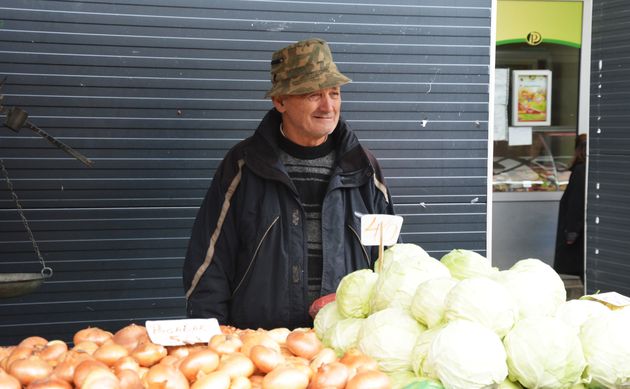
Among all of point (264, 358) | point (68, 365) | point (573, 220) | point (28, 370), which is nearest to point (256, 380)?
point (264, 358)

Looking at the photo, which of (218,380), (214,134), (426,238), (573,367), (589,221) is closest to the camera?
(218,380)

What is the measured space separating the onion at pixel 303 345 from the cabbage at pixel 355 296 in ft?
0.85

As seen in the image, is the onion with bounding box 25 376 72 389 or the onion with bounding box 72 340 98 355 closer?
the onion with bounding box 25 376 72 389

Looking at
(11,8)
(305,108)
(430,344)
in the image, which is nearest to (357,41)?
(305,108)

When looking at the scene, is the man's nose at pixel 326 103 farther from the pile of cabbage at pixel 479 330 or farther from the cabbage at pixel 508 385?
the cabbage at pixel 508 385

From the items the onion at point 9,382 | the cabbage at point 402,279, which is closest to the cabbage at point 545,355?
the cabbage at point 402,279

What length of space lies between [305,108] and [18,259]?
86.8 inches

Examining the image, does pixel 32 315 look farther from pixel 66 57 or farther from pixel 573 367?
pixel 573 367

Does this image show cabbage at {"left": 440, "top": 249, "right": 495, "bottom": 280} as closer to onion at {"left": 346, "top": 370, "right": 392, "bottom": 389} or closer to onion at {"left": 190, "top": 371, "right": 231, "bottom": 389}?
onion at {"left": 346, "top": 370, "right": 392, "bottom": 389}

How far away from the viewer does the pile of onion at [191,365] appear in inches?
86.4

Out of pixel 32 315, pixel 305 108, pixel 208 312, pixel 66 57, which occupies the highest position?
pixel 66 57

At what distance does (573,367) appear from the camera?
2.42 m

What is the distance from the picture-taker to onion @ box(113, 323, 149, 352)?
258 cm

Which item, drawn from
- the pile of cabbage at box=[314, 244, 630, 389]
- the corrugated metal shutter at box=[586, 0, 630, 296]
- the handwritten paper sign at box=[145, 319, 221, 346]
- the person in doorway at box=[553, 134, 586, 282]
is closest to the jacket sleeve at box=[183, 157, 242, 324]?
the pile of cabbage at box=[314, 244, 630, 389]
